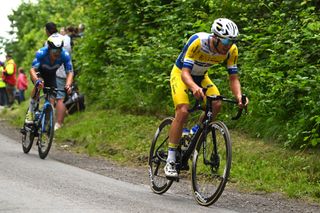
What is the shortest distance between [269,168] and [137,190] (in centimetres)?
216

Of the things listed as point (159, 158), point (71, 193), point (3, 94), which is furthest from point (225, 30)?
point (3, 94)

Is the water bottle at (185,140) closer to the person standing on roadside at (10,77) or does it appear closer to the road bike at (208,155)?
the road bike at (208,155)

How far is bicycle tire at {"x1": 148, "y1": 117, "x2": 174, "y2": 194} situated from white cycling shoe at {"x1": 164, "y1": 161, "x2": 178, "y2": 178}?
1.30 feet

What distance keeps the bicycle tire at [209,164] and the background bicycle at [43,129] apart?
13.1 ft

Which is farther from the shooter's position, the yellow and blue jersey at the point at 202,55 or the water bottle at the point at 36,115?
the water bottle at the point at 36,115

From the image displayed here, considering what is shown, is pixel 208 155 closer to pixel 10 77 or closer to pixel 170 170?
pixel 170 170

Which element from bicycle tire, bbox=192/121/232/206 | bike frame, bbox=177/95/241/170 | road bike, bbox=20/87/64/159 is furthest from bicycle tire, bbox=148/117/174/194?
road bike, bbox=20/87/64/159

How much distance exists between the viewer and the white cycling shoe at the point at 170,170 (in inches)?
336

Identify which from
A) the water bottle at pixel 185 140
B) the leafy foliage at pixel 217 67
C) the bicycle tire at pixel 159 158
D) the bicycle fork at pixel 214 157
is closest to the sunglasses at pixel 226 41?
the bicycle fork at pixel 214 157

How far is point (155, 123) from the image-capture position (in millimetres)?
14133

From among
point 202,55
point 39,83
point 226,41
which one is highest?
point 226,41

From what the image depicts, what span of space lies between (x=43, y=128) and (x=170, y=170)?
405 centimetres

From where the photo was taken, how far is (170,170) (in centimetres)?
855

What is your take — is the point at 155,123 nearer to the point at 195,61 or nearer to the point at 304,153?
the point at 304,153
